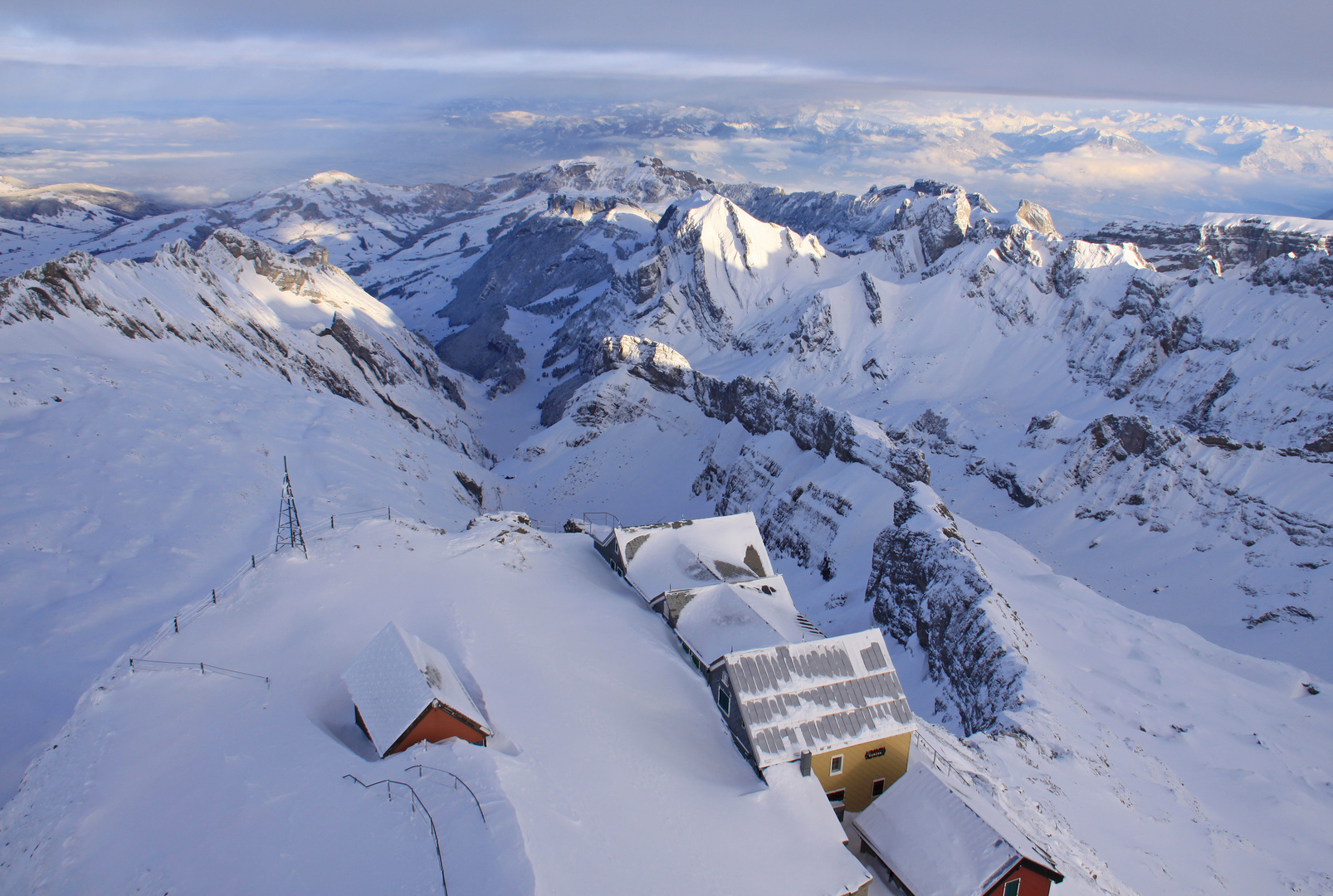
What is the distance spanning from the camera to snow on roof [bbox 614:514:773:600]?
35.1 meters

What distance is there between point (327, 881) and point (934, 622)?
119ft

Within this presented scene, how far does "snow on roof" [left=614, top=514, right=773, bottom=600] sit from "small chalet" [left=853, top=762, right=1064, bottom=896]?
13.9m

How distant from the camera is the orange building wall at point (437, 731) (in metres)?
20.0

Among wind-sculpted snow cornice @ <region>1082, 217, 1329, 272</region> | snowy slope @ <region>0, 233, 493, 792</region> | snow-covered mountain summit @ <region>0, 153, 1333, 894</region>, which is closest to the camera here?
snowy slope @ <region>0, 233, 493, 792</region>

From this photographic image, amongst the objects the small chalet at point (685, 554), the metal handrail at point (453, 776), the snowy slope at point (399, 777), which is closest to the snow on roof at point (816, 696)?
the snowy slope at point (399, 777)

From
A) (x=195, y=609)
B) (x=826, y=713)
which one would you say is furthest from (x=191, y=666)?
(x=826, y=713)

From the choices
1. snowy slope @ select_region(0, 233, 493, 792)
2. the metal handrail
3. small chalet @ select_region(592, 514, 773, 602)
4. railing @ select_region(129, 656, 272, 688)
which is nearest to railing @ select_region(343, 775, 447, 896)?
the metal handrail

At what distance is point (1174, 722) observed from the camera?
134ft

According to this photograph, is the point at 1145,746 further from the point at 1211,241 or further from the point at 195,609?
the point at 1211,241

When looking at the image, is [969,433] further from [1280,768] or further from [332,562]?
[332,562]

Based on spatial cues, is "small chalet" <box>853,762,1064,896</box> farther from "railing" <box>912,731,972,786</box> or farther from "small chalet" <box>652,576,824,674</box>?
"small chalet" <box>652,576,824,674</box>

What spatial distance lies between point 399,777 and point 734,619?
1531cm

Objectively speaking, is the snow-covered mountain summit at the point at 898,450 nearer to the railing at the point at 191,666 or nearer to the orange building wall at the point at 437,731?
the railing at the point at 191,666

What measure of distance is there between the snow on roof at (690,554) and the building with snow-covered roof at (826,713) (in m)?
9.99
